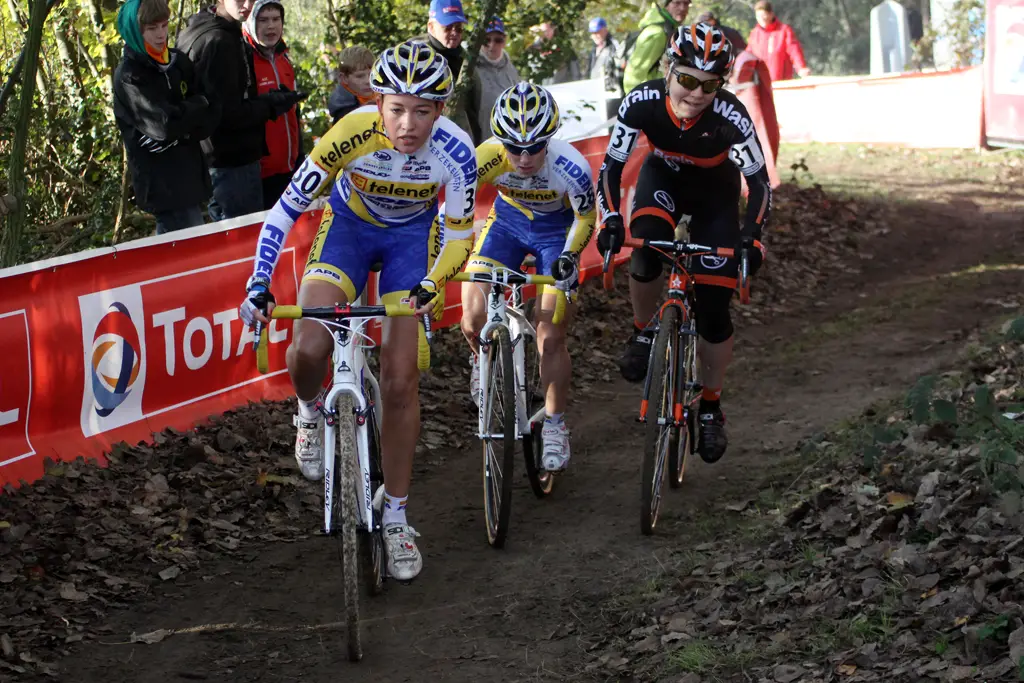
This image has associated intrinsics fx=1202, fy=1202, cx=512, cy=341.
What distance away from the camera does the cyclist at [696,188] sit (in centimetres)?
643

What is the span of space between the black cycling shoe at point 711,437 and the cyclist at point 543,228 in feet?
2.54

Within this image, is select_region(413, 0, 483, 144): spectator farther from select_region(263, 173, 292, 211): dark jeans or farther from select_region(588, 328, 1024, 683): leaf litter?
select_region(588, 328, 1024, 683): leaf litter

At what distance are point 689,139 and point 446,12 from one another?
3.07 metres

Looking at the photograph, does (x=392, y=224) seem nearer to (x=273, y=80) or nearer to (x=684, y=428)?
(x=684, y=428)

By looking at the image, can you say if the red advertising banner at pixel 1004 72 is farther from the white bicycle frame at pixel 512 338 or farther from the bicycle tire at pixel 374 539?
the bicycle tire at pixel 374 539

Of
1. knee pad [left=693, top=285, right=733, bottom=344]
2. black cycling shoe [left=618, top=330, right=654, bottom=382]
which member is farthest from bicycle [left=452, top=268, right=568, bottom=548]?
knee pad [left=693, top=285, right=733, bottom=344]

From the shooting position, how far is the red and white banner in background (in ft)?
20.7

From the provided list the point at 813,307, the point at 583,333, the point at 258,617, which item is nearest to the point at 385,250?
the point at 258,617

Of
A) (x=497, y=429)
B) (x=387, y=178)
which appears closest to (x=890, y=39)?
(x=497, y=429)

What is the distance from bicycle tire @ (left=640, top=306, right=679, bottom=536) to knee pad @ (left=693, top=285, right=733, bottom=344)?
352mm

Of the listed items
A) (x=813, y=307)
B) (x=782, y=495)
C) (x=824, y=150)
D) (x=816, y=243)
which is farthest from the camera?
(x=824, y=150)

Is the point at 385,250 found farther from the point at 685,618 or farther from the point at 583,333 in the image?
the point at 583,333

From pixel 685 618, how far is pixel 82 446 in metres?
3.52

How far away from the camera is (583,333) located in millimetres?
10438
